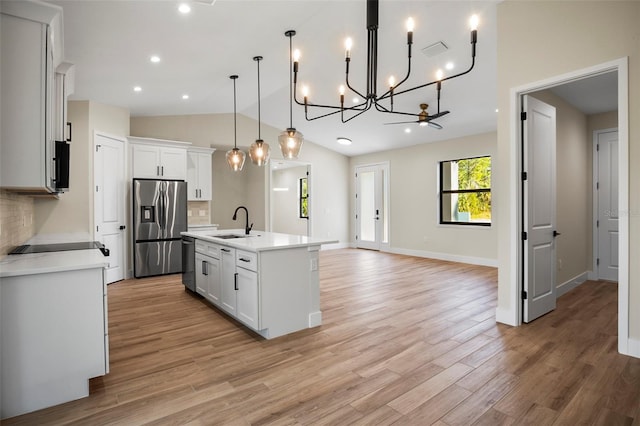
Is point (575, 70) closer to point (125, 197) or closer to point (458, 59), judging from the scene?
point (458, 59)

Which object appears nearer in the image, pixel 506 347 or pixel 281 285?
pixel 506 347

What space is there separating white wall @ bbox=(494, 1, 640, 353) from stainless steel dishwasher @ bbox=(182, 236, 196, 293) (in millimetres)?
3660

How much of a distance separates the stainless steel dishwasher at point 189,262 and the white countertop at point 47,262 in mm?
1843

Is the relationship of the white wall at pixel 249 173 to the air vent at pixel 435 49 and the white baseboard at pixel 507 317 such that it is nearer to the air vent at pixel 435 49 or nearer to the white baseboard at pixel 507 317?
the air vent at pixel 435 49

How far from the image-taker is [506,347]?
2896 mm

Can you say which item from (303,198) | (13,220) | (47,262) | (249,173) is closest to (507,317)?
(47,262)

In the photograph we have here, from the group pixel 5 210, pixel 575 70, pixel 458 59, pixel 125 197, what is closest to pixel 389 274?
pixel 458 59

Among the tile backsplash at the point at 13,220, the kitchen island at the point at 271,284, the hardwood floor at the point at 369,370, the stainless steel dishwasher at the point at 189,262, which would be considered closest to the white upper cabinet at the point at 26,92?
the tile backsplash at the point at 13,220

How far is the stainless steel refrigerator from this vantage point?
570 centimetres

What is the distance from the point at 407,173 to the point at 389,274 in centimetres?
317

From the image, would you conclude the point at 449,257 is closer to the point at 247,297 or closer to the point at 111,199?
the point at 247,297

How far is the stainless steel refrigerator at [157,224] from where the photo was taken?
18.7 feet

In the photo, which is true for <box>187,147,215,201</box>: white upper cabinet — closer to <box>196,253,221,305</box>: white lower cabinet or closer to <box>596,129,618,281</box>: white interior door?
<box>196,253,221,305</box>: white lower cabinet

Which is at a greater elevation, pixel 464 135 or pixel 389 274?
pixel 464 135
